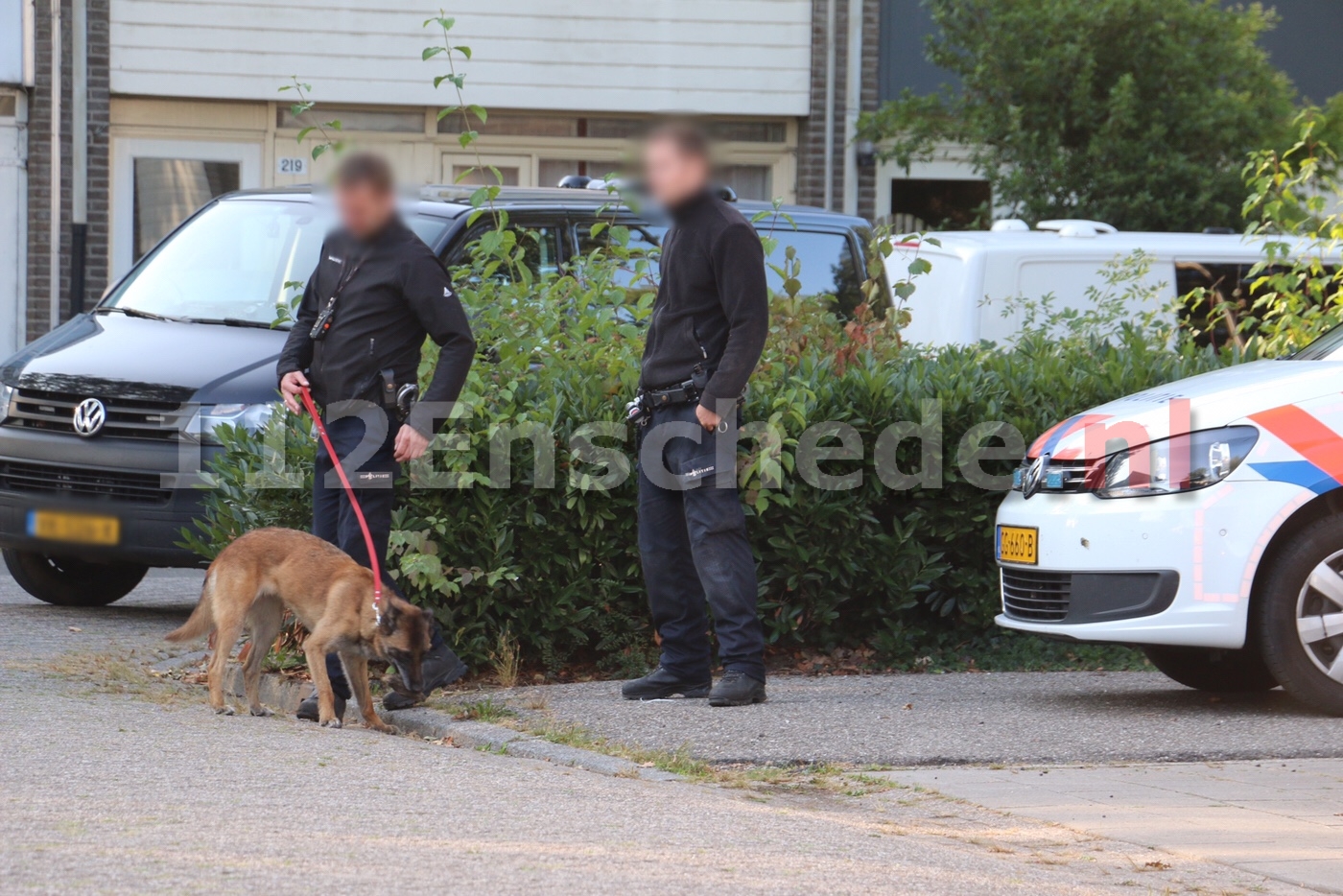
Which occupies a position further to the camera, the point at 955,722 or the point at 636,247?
the point at 636,247

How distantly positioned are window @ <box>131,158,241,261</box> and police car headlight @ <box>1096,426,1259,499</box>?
1380 cm

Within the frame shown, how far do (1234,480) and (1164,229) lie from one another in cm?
1117

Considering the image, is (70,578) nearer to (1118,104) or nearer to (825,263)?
(825,263)

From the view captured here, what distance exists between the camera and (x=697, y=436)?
6371 millimetres

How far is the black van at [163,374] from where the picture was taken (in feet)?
27.4

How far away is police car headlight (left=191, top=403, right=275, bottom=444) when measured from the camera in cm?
820

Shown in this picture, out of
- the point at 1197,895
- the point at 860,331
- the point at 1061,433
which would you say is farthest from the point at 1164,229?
the point at 1197,895

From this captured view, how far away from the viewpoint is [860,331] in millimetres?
8438

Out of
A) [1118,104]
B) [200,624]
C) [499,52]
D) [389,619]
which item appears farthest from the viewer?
[499,52]

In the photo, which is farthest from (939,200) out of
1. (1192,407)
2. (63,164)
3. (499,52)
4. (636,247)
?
(1192,407)

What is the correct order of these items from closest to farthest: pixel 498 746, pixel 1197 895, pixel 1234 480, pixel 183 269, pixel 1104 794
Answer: pixel 1197 895
pixel 1104 794
pixel 498 746
pixel 1234 480
pixel 183 269

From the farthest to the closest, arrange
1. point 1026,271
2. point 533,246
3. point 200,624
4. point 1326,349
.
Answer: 1. point 1026,271
2. point 533,246
3. point 1326,349
4. point 200,624

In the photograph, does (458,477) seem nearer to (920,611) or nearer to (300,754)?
(300,754)

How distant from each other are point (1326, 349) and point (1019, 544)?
141 centimetres
